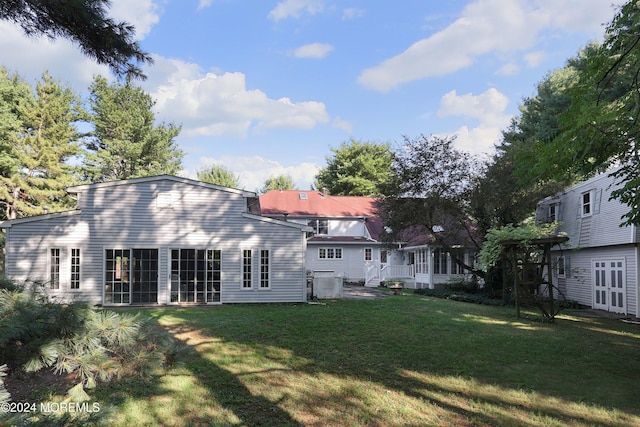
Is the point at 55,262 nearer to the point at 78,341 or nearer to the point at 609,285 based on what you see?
the point at 78,341

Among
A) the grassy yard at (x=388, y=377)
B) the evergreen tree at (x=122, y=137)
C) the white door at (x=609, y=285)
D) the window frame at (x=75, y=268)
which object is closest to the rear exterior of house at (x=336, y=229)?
the evergreen tree at (x=122, y=137)

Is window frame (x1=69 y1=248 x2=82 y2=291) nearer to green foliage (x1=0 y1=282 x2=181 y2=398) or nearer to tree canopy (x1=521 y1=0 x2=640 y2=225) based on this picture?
green foliage (x1=0 y1=282 x2=181 y2=398)

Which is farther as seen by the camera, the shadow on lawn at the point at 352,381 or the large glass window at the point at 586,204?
the large glass window at the point at 586,204

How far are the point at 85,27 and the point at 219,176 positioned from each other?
51260 mm

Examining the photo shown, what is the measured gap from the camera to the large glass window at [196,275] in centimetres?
1517

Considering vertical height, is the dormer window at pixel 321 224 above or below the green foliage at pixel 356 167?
below

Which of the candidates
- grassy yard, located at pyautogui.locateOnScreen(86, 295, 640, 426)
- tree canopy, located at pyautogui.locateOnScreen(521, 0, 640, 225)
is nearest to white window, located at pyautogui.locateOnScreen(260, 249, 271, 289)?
grassy yard, located at pyautogui.locateOnScreen(86, 295, 640, 426)

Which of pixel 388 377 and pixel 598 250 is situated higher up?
pixel 598 250

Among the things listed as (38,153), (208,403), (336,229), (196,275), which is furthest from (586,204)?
(38,153)

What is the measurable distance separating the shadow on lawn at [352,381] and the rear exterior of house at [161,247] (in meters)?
5.41

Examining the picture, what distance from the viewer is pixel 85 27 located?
466 cm

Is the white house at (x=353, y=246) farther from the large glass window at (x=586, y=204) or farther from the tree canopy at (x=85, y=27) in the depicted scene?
the tree canopy at (x=85, y=27)

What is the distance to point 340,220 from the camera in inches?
1196

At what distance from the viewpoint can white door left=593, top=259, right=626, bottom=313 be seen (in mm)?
14195
